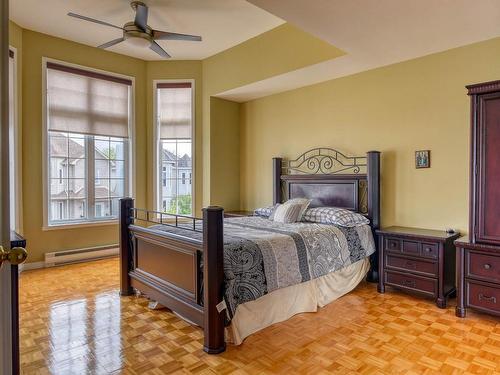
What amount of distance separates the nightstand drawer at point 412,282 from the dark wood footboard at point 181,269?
198cm

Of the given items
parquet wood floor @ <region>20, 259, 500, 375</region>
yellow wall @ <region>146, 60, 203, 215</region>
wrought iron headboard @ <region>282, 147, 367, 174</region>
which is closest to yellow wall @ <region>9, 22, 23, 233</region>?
parquet wood floor @ <region>20, 259, 500, 375</region>

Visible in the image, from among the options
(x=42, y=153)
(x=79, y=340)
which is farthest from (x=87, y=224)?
(x=79, y=340)

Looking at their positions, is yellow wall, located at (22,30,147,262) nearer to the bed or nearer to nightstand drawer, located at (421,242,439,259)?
the bed

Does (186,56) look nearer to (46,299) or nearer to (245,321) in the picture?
(46,299)

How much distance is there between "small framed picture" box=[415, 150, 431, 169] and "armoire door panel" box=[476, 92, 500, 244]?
0.80m

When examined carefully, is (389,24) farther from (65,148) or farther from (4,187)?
(65,148)

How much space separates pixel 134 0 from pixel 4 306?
3.64 metres

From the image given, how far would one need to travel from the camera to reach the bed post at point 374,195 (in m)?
3.81

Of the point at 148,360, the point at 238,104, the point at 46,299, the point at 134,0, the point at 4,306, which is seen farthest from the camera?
the point at 238,104

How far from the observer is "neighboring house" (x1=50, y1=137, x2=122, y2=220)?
15.5 feet

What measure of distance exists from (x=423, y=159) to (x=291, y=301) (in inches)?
84.5

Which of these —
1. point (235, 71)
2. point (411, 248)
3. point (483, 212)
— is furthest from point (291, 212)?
point (235, 71)

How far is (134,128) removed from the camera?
5.41 m

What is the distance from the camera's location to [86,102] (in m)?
4.93
